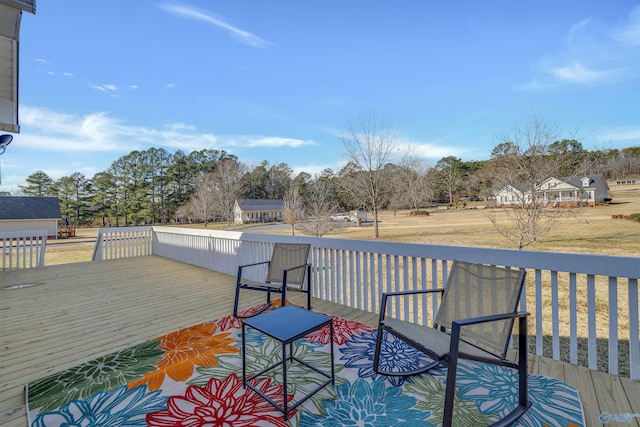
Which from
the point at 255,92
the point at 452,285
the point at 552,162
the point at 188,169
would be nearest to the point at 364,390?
the point at 452,285

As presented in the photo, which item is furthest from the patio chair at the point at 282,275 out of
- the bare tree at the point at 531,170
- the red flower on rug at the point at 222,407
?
the bare tree at the point at 531,170

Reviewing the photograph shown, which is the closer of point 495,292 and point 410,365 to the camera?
point 495,292

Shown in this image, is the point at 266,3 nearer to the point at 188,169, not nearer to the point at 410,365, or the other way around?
the point at 410,365

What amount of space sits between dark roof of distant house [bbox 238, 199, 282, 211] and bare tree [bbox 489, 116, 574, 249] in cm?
2818

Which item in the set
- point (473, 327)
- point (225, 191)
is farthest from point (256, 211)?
point (473, 327)

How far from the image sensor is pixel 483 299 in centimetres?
194

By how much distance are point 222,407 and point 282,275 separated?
5.91 ft

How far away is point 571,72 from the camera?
8.38 metres

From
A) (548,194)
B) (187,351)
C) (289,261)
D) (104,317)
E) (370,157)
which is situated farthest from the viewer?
(370,157)

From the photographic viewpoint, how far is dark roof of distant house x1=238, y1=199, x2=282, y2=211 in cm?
3260

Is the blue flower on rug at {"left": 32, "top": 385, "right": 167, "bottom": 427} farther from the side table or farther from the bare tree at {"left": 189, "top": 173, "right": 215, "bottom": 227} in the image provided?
the bare tree at {"left": 189, "top": 173, "right": 215, "bottom": 227}

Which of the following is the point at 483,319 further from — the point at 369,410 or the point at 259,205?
the point at 259,205

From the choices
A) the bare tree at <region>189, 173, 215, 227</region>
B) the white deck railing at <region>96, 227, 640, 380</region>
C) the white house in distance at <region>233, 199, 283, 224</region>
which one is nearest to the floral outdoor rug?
the white deck railing at <region>96, 227, 640, 380</region>

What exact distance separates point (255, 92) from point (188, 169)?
79.0 ft
